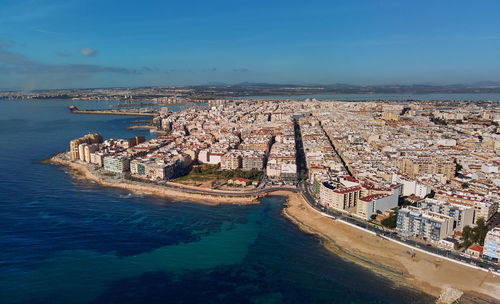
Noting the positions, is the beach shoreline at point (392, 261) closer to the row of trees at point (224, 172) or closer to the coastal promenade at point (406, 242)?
the coastal promenade at point (406, 242)

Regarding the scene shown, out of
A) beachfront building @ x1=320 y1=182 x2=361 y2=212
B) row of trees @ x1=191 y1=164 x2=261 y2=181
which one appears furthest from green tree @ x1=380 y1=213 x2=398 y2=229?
row of trees @ x1=191 y1=164 x2=261 y2=181

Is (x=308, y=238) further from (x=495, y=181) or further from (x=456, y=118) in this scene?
(x=456, y=118)

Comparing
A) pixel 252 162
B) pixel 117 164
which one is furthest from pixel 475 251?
pixel 117 164

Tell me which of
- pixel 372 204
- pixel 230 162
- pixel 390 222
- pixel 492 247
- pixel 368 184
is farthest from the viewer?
pixel 230 162

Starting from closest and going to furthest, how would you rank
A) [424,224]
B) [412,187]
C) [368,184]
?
Result: [424,224] < [368,184] < [412,187]

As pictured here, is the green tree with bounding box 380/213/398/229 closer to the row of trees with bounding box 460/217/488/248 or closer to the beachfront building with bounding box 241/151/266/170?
the row of trees with bounding box 460/217/488/248

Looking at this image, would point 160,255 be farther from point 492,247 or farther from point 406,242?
point 492,247

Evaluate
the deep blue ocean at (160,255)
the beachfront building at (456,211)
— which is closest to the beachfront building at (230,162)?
the deep blue ocean at (160,255)
